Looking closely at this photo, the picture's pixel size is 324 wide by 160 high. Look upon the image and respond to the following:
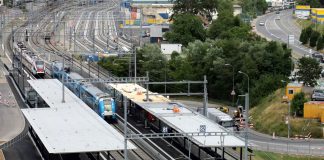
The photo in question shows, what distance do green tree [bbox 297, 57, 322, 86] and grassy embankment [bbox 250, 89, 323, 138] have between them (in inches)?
64.9

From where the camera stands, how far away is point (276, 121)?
44812mm

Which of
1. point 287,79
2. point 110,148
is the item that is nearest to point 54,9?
point 287,79

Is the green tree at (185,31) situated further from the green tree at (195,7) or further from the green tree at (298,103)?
the green tree at (298,103)

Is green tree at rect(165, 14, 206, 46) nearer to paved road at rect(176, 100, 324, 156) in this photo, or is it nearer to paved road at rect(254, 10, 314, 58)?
paved road at rect(254, 10, 314, 58)

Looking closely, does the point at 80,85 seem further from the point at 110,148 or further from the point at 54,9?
the point at 54,9

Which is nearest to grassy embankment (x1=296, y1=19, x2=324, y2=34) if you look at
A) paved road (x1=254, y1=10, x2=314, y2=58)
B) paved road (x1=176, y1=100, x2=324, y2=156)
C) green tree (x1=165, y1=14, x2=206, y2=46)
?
paved road (x1=254, y1=10, x2=314, y2=58)

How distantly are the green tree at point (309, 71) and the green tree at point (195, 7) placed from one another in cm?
3738

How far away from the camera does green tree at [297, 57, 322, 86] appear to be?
49.8 m

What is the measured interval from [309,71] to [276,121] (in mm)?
6485

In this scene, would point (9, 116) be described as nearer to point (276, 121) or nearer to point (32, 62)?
point (276, 121)

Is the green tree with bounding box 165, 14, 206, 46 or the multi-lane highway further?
the green tree with bounding box 165, 14, 206, 46

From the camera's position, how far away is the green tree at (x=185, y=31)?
248ft

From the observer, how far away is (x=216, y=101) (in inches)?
2210

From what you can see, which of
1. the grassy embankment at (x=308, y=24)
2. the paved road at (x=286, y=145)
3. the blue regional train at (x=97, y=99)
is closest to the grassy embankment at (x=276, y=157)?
the paved road at (x=286, y=145)
